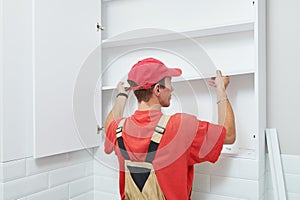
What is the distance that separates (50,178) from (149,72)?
708 mm

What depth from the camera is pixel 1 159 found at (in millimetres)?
1275

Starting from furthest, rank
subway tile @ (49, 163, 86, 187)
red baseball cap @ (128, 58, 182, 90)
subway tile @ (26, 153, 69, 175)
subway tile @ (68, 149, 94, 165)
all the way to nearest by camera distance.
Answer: subway tile @ (68, 149, 94, 165), subway tile @ (49, 163, 86, 187), subway tile @ (26, 153, 69, 175), red baseball cap @ (128, 58, 182, 90)

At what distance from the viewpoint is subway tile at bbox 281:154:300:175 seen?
4.59 ft

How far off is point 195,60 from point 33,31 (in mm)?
656

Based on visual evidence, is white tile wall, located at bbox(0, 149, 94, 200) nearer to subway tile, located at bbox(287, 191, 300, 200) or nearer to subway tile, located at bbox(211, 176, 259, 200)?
subway tile, located at bbox(211, 176, 259, 200)

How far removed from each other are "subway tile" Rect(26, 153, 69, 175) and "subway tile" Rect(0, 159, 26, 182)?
0.02 meters

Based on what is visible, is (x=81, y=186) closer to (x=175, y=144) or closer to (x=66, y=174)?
(x=66, y=174)

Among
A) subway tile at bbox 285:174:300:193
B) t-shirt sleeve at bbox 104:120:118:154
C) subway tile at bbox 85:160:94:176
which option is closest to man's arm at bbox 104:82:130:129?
t-shirt sleeve at bbox 104:120:118:154

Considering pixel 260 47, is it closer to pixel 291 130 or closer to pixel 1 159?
pixel 291 130

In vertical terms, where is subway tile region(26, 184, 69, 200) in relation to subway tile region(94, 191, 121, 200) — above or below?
above

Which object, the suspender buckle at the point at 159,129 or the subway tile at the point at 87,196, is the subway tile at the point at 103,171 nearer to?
the subway tile at the point at 87,196

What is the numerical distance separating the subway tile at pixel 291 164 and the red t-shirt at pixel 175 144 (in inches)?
14.3

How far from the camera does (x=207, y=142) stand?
1233 millimetres

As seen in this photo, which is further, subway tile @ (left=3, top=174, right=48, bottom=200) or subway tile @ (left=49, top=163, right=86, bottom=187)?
subway tile @ (left=49, top=163, right=86, bottom=187)
